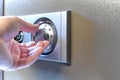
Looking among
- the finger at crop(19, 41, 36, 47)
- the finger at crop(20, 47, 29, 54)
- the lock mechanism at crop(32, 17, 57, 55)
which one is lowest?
the finger at crop(20, 47, 29, 54)

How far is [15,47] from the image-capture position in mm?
501

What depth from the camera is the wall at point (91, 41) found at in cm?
36

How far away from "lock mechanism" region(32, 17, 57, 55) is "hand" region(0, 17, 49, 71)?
0.5 inches

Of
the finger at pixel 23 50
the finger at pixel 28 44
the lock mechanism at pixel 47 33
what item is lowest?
the finger at pixel 23 50

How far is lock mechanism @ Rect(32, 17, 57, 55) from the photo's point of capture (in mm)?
467

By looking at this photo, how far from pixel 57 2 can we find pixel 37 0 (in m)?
0.08

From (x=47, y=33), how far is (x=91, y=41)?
13 cm

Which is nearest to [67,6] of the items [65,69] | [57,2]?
[57,2]

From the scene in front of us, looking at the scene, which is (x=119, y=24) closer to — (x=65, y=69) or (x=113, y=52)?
(x=113, y=52)

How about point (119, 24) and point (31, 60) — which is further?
point (31, 60)

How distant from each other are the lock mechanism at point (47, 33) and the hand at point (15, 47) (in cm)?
1

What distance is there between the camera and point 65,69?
453 mm

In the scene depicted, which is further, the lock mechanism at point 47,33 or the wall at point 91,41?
the lock mechanism at point 47,33

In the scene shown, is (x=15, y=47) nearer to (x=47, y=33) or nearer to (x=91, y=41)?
(x=47, y=33)
